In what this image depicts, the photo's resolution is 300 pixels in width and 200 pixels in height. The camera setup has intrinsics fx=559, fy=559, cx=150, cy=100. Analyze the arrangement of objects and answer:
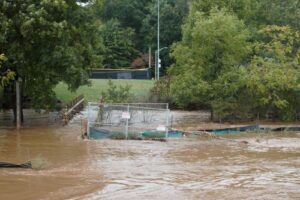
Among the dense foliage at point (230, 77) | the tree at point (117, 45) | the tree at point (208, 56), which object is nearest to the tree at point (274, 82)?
the dense foliage at point (230, 77)

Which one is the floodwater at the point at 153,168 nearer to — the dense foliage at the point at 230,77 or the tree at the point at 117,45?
the dense foliage at the point at 230,77

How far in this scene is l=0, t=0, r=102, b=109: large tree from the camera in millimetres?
29297

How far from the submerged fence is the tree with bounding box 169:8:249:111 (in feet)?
11.3

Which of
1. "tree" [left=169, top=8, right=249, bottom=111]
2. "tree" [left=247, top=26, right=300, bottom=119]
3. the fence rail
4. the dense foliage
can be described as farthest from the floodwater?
"tree" [left=169, top=8, right=249, bottom=111]

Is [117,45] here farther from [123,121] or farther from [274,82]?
[123,121]

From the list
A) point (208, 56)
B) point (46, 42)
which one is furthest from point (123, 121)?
point (208, 56)

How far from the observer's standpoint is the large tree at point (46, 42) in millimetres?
29297

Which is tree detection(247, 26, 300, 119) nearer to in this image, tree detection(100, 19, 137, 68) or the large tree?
the large tree

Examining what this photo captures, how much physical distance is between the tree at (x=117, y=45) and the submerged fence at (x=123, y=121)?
56.4m

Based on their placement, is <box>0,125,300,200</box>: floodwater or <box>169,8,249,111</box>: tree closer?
<box>0,125,300,200</box>: floodwater

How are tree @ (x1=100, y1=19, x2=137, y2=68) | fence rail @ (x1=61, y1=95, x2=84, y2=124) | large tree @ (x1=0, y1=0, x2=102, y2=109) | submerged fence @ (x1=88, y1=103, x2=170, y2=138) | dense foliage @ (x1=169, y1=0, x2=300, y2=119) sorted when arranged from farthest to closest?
tree @ (x1=100, y1=19, x2=137, y2=68)
dense foliage @ (x1=169, y1=0, x2=300, y2=119)
fence rail @ (x1=61, y1=95, x2=84, y2=124)
large tree @ (x1=0, y1=0, x2=102, y2=109)
submerged fence @ (x1=88, y1=103, x2=170, y2=138)

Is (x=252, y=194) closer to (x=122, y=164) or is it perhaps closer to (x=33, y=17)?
(x=122, y=164)

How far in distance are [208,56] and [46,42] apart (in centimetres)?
1276

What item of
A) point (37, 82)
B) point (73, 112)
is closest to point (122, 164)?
point (37, 82)
